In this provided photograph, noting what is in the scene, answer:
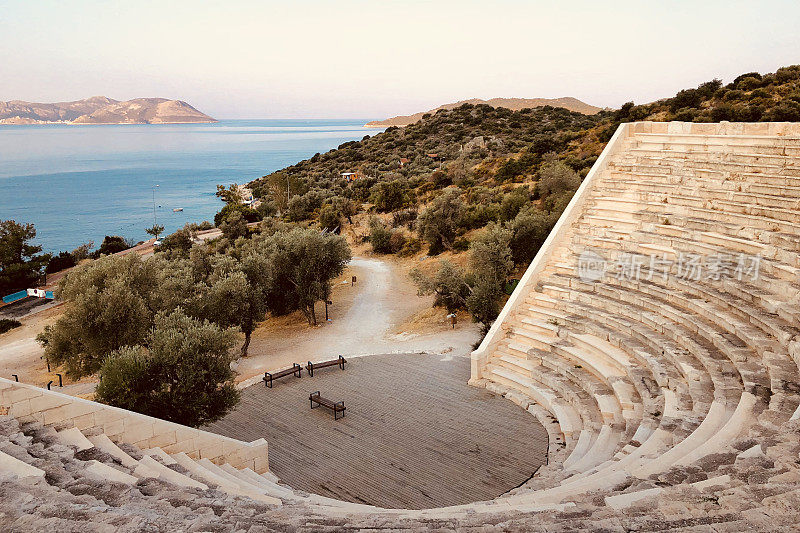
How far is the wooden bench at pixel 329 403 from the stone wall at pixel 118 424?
8.98 feet

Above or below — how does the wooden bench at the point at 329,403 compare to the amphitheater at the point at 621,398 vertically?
below

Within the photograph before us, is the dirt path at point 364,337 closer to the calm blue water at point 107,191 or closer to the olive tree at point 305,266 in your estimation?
the olive tree at point 305,266

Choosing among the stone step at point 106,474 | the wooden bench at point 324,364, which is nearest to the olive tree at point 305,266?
the wooden bench at point 324,364

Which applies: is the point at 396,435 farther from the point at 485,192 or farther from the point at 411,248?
the point at 485,192

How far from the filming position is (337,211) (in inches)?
1726

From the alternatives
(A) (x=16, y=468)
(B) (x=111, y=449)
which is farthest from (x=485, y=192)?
(A) (x=16, y=468)

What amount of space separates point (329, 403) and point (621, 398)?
21.2ft

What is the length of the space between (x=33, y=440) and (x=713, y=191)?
16189 mm

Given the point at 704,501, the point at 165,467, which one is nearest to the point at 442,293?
the point at 165,467

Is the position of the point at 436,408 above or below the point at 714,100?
below

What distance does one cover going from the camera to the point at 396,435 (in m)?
11.8

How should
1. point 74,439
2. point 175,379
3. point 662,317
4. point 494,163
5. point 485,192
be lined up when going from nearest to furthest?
point 74,439
point 175,379
point 662,317
point 485,192
point 494,163

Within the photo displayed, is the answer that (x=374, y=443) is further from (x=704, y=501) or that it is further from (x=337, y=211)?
(x=337, y=211)

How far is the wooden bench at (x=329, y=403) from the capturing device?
12.7 meters
